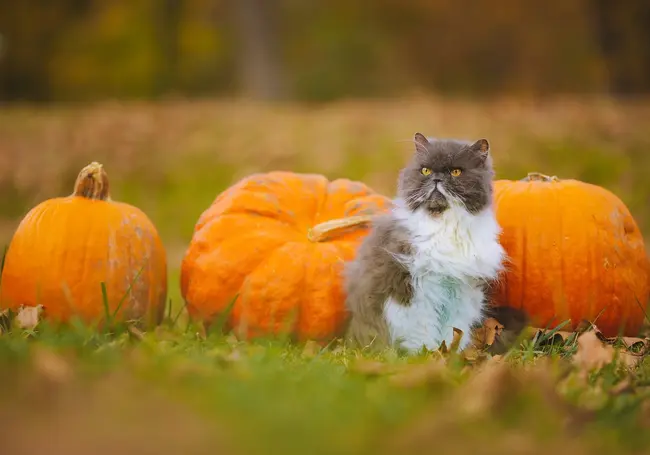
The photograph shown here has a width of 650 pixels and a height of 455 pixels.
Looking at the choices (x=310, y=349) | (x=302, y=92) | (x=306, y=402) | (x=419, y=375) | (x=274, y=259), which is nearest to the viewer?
(x=306, y=402)

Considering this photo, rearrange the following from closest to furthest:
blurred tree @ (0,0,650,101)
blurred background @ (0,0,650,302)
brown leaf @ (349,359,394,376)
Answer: brown leaf @ (349,359,394,376), blurred background @ (0,0,650,302), blurred tree @ (0,0,650,101)

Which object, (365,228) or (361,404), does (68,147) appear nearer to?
(365,228)

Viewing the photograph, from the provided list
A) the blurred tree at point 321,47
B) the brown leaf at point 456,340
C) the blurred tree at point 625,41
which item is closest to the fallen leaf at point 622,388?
the brown leaf at point 456,340

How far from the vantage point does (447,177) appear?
8.20 ft

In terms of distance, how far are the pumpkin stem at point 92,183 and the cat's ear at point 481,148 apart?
1551 millimetres

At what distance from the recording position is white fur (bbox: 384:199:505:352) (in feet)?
8.05

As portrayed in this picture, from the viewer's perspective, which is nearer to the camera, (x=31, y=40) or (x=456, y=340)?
(x=456, y=340)

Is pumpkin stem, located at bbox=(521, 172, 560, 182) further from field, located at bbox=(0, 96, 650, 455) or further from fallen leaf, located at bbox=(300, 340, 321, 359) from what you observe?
fallen leaf, located at bbox=(300, 340, 321, 359)

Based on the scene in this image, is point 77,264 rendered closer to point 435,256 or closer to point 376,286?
point 376,286

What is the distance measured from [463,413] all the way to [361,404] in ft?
0.77

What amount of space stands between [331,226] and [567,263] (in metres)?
1.00

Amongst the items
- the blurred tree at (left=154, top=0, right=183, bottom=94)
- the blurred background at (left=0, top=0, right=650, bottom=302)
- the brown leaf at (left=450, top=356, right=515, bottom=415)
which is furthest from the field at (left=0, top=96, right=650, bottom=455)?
the blurred tree at (left=154, top=0, right=183, bottom=94)

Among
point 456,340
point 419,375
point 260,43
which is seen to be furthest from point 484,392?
point 260,43

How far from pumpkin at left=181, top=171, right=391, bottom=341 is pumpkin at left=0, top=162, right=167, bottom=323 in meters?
0.27
